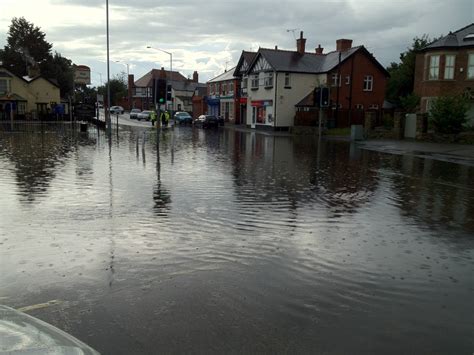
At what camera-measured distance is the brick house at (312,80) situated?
4853 centimetres

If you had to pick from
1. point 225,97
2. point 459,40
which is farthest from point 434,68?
point 225,97

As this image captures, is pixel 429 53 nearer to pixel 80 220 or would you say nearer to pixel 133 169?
pixel 133 169

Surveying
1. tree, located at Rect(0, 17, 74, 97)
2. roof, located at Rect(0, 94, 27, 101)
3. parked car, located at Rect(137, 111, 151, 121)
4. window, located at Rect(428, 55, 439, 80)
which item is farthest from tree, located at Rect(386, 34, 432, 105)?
tree, located at Rect(0, 17, 74, 97)

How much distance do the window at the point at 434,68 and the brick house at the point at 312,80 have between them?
10.7 meters

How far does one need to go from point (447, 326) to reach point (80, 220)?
245 inches

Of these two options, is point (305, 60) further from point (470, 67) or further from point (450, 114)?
point (450, 114)

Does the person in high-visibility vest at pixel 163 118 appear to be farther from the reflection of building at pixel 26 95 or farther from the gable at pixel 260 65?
the reflection of building at pixel 26 95

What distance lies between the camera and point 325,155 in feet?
74.0

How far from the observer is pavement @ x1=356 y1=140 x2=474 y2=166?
72.1 ft

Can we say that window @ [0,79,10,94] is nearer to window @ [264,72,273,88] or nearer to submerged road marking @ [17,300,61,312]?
window @ [264,72,273,88]

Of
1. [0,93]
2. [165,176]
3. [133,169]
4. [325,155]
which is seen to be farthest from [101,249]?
[0,93]

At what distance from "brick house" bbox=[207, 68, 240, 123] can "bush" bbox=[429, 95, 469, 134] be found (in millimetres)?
34170

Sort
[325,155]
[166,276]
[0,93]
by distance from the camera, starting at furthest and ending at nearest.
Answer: [0,93], [325,155], [166,276]

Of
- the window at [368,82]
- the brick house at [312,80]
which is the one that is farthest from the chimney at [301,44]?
the window at [368,82]
